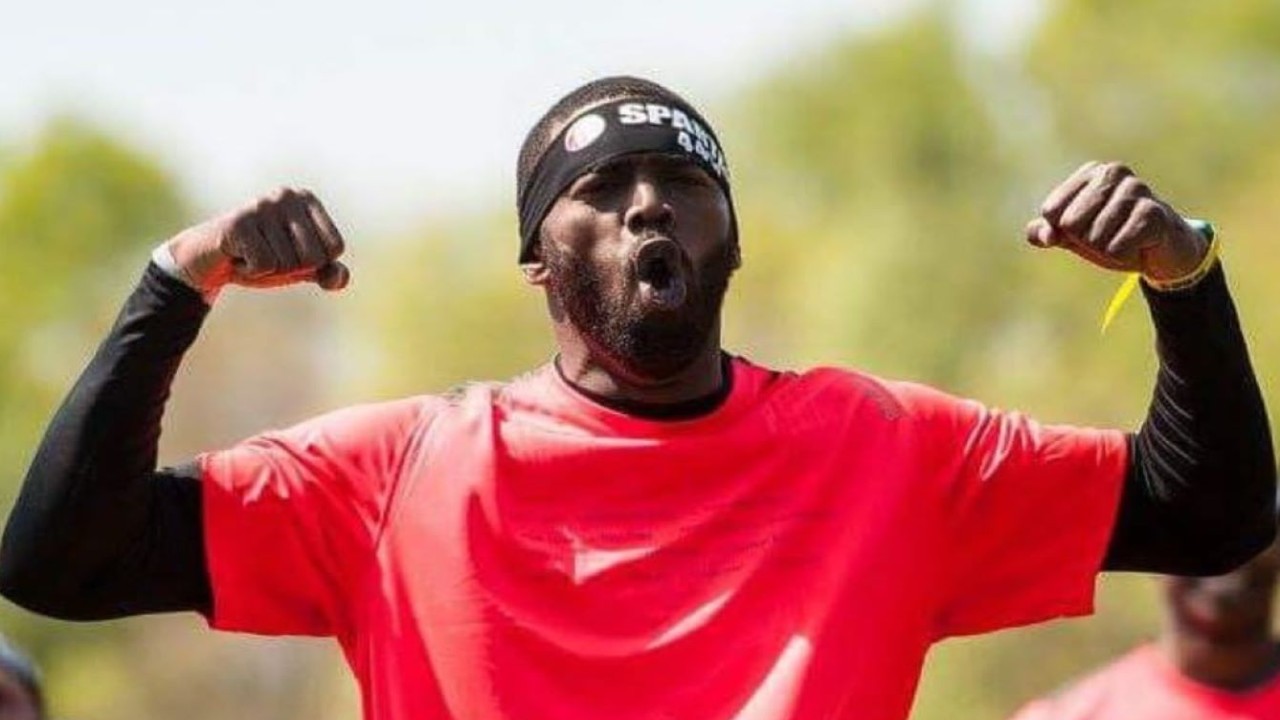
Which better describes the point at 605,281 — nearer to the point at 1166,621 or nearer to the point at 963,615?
the point at 963,615

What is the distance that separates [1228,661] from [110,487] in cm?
501

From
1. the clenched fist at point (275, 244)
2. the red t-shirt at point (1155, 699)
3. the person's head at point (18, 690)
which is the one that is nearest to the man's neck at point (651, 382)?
the clenched fist at point (275, 244)

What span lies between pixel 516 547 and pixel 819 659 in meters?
0.52

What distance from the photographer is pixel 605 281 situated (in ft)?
20.9

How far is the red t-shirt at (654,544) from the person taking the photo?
20.5ft

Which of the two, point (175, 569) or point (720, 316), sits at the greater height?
point (720, 316)

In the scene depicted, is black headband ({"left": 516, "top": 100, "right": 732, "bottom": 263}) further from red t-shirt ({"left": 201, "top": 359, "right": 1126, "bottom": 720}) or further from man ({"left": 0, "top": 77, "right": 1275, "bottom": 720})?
red t-shirt ({"left": 201, "top": 359, "right": 1126, "bottom": 720})

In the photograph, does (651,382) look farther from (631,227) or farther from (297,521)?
(297,521)

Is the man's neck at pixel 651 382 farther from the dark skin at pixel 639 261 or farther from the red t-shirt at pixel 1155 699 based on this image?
the red t-shirt at pixel 1155 699

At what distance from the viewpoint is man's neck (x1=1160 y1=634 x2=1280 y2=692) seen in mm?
10523

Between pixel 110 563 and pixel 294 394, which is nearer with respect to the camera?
pixel 110 563

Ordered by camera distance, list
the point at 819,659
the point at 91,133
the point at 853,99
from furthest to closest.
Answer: the point at 91,133 < the point at 853,99 < the point at 819,659

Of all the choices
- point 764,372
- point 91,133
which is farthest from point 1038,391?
point 764,372

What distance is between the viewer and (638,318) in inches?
248
